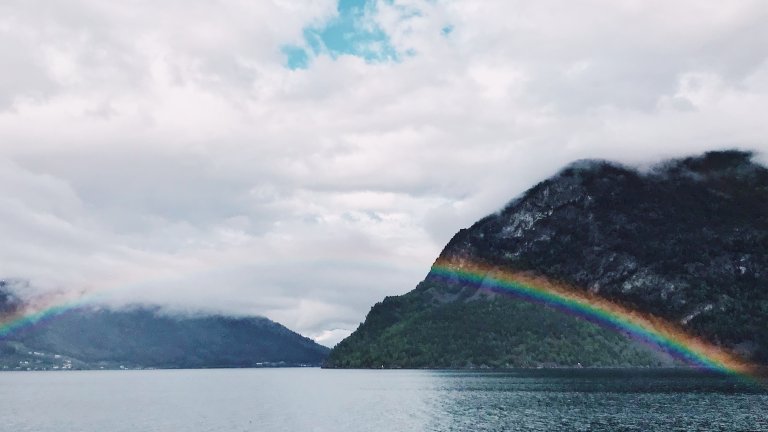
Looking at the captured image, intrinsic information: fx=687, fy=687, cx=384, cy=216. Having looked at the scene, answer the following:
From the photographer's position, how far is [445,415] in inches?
5945

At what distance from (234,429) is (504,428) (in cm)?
5371

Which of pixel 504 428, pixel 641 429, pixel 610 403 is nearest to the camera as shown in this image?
pixel 641 429

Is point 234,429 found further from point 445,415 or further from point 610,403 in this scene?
point 610,403

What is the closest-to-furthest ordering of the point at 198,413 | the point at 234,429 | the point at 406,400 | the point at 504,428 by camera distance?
the point at 504,428 → the point at 234,429 → the point at 198,413 → the point at 406,400

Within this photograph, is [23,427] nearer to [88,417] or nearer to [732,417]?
[88,417]

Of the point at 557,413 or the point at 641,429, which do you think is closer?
the point at 641,429

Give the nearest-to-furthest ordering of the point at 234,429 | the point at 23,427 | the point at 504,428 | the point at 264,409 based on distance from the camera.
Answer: the point at 504,428
the point at 234,429
the point at 23,427
the point at 264,409

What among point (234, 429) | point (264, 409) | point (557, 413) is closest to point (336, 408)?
point (264, 409)

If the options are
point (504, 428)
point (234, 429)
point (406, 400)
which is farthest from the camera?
point (406, 400)

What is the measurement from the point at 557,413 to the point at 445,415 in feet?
78.6

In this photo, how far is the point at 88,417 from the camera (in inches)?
6570

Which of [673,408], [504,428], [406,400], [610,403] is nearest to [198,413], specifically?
[406,400]

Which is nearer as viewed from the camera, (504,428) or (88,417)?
(504,428)

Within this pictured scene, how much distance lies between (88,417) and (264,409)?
43909mm
